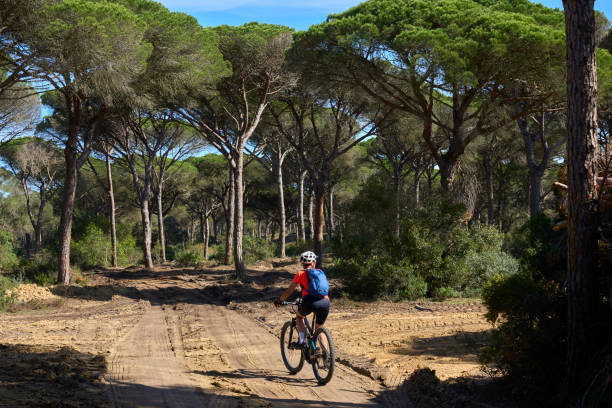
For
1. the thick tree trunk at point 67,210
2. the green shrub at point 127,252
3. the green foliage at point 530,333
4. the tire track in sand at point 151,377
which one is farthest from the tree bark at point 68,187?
the green foliage at point 530,333

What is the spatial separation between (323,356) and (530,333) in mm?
2213

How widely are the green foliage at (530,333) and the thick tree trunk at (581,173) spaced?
0.22 m

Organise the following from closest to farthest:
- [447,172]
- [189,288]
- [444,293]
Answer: [444,293] → [447,172] → [189,288]

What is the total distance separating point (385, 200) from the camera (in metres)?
13.5

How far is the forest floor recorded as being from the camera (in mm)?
4961

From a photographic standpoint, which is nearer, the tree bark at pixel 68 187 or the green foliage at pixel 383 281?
the green foliage at pixel 383 281

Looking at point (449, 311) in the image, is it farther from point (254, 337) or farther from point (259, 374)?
point (259, 374)

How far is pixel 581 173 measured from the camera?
4.46 metres

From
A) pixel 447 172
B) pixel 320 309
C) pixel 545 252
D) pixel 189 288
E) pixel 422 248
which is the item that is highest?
pixel 447 172

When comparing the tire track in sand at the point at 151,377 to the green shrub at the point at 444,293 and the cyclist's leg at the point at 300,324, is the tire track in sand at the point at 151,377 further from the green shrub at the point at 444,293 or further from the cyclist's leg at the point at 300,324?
the green shrub at the point at 444,293

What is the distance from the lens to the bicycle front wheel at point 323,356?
5.49 m

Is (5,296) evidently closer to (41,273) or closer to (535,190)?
(41,273)

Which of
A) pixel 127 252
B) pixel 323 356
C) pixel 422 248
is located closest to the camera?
pixel 323 356

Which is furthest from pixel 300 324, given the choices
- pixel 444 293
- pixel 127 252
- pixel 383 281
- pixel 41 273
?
pixel 127 252
